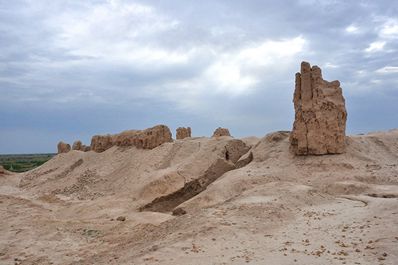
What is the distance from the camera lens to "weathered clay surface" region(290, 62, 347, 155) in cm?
1805

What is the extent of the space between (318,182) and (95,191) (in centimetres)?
1337

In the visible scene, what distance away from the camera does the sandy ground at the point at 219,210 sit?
891 cm

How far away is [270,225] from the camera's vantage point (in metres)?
10.6

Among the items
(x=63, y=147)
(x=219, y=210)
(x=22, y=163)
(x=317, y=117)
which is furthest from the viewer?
(x=22, y=163)

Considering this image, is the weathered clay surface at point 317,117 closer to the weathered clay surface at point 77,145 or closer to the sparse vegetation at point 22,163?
the weathered clay surface at point 77,145

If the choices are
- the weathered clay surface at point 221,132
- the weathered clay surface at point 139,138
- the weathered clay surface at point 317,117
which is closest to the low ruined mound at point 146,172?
the weathered clay surface at point 139,138

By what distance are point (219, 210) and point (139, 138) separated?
18026 mm

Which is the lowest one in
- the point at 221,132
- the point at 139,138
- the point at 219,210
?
the point at 219,210

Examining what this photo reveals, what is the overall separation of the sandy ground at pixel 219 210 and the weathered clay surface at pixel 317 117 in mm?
552

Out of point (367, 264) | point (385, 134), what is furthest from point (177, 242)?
point (385, 134)

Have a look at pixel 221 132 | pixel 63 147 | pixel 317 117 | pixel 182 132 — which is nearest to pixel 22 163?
pixel 63 147

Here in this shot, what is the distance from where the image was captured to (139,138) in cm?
2928

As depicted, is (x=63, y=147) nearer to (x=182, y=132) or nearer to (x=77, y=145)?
(x=77, y=145)

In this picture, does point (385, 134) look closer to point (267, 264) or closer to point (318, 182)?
point (318, 182)
